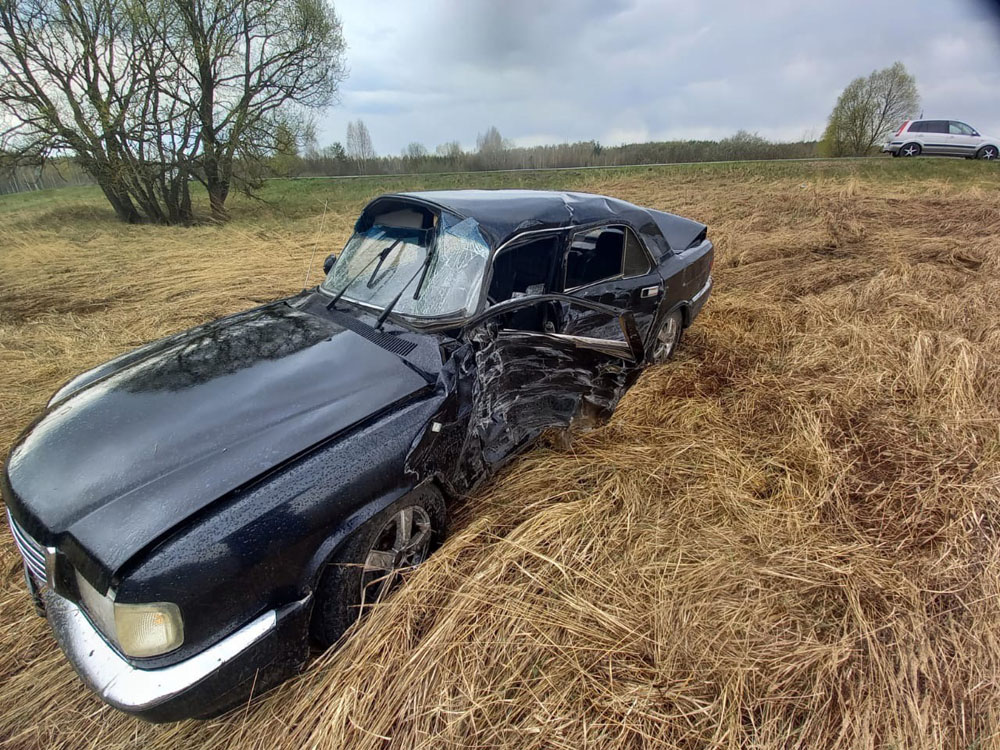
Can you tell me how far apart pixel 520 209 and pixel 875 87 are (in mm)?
31644

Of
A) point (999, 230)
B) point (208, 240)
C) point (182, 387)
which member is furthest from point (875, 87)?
point (182, 387)

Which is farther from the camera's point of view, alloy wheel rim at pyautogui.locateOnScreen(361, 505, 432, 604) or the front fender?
alloy wheel rim at pyautogui.locateOnScreen(361, 505, 432, 604)

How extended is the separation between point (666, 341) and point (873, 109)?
2967 cm

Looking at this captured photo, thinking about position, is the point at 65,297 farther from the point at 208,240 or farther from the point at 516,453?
the point at 516,453

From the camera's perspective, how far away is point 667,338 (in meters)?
4.08

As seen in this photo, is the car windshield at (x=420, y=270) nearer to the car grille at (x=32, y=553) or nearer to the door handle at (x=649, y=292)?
the door handle at (x=649, y=292)

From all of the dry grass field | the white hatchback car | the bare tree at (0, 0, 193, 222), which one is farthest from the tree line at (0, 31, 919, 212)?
the white hatchback car

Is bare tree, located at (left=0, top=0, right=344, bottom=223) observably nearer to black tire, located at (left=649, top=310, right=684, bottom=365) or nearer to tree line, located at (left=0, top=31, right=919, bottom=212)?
tree line, located at (left=0, top=31, right=919, bottom=212)

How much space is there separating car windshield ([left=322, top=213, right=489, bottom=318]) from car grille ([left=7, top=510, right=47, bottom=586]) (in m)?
1.64

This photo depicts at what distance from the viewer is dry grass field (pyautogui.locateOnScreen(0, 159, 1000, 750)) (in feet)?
5.08

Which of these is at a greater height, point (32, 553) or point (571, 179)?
point (571, 179)

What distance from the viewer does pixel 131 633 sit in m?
1.35

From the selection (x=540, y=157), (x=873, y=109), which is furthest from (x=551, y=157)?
(x=873, y=109)

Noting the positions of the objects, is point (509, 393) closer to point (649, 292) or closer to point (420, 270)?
point (420, 270)
